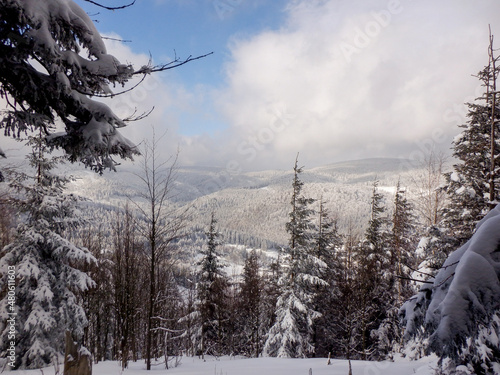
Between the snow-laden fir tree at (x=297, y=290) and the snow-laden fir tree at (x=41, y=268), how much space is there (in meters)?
11.1

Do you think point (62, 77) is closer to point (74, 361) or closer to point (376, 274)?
point (74, 361)

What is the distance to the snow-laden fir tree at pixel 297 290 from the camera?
16.8m

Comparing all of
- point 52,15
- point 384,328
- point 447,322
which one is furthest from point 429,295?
point 384,328

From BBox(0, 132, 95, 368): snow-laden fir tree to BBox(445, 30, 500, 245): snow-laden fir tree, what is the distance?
14693 millimetres

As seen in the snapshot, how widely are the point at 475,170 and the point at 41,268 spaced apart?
1748cm

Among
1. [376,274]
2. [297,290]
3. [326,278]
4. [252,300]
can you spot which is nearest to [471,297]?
[297,290]

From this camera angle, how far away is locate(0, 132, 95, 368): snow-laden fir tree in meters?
10.0

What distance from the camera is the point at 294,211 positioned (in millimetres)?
17859

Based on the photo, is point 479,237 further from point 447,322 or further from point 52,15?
point 52,15

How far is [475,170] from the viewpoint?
1046 cm

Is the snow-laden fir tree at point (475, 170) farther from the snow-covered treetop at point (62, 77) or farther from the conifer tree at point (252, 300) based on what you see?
the conifer tree at point (252, 300)

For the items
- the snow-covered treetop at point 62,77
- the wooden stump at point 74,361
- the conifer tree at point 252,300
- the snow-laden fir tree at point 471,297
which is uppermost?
the snow-covered treetop at point 62,77

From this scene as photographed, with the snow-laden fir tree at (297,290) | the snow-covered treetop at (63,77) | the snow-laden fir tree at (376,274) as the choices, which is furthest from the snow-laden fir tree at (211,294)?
the snow-covered treetop at (63,77)

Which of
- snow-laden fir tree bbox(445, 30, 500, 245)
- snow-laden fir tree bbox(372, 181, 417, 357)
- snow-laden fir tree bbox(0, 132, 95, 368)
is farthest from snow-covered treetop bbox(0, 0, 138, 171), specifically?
snow-laden fir tree bbox(372, 181, 417, 357)
